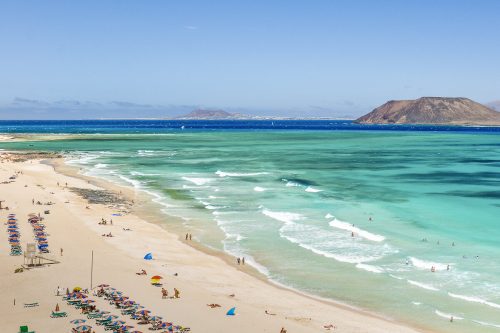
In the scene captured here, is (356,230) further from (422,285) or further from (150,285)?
(150,285)

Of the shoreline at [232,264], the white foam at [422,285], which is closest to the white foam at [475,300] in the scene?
the white foam at [422,285]

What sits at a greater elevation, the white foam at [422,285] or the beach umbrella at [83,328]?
the beach umbrella at [83,328]

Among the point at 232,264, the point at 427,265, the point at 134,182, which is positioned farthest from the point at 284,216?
the point at 134,182

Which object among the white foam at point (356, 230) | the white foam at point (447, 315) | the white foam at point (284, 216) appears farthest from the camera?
the white foam at point (284, 216)

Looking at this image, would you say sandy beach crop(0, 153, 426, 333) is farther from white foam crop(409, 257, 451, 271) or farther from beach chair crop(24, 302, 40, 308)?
white foam crop(409, 257, 451, 271)

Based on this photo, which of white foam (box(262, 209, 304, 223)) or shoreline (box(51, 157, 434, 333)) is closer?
shoreline (box(51, 157, 434, 333))

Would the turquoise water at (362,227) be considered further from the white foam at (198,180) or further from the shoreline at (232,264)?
the shoreline at (232,264)

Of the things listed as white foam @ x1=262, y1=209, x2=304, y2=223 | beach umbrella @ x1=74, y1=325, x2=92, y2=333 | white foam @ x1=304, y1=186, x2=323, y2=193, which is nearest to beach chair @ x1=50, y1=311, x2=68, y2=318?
beach umbrella @ x1=74, y1=325, x2=92, y2=333
